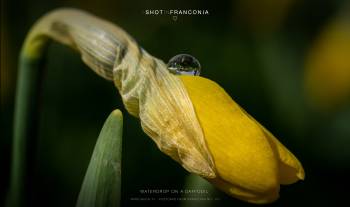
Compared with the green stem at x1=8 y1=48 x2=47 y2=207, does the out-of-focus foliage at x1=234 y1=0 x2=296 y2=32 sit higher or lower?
higher

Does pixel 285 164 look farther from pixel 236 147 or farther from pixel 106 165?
pixel 106 165

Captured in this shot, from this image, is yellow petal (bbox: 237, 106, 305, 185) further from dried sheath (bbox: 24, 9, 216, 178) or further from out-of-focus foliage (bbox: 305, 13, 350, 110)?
out-of-focus foliage (bbox: 305, 13, 350, 110)

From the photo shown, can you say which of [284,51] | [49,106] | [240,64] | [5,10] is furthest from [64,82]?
[284,51]

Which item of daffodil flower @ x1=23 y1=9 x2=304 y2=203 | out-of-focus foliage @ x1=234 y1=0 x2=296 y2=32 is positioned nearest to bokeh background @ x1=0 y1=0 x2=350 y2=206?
out-of-focus foliage @ x1=234 y1=0 x2=296 y2=32

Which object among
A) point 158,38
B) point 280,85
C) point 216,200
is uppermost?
point 158,38

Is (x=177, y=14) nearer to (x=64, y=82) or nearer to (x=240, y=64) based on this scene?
(x=240, y=64)

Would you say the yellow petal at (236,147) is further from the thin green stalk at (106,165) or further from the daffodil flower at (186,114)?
the thin green stalk at (106,165)
